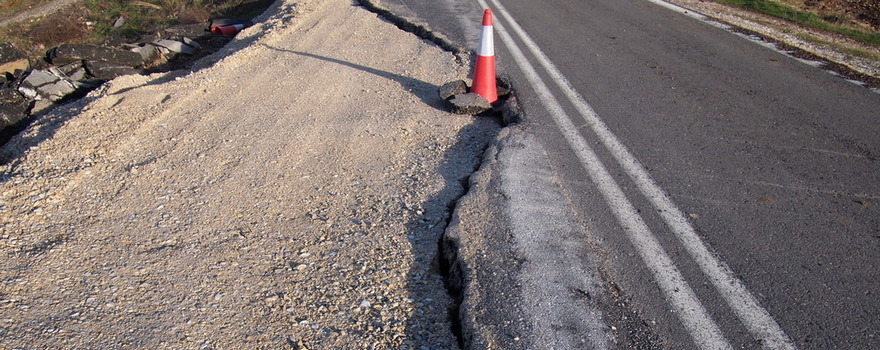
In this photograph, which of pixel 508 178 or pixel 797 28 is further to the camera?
pixel 797 28

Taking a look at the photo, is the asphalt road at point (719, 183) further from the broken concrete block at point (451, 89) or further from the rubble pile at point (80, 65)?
the rubble pile at point (80, 65)

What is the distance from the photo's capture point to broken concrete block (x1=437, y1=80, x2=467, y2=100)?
5.47m

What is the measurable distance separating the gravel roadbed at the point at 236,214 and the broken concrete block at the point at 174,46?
11.4 feet

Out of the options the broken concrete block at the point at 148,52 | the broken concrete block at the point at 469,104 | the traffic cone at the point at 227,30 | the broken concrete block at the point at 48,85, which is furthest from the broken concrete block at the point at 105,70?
the broken concrete block at the point at 469,104

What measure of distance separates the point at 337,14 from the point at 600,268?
287 inches

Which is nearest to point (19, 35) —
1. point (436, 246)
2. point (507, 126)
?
point (507, 126)

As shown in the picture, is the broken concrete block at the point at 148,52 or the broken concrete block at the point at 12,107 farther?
the broken concrete block at the point at 148,52

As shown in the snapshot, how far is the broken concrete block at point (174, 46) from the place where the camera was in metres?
9.21

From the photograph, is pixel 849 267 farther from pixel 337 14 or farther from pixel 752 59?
pixel 337 14

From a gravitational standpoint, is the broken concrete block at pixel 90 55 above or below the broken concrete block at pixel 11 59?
above

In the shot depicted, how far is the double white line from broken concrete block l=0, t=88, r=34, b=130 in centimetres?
585

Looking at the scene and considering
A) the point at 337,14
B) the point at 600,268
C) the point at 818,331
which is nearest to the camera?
the point at 818,331

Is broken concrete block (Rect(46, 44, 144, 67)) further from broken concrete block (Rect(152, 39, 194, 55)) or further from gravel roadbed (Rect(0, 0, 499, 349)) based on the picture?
gravel roadbed (Rect(0, 0, 499, 349))

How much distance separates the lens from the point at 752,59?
285 inches
